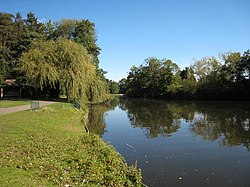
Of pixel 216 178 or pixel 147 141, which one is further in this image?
pixel 147 141

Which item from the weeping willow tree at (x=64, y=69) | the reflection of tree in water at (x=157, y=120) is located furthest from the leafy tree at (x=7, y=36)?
the reflection of tree in water at (x=157, y=120)

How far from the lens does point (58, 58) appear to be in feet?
93.5

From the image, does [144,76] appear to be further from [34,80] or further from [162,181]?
[162,181]

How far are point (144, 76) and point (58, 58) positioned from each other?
5323cm

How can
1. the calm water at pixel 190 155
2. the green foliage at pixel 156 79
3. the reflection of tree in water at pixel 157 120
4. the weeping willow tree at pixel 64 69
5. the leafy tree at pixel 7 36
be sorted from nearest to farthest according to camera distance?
the calm water at pixel 190 155 → the reflection of tree in water at pixel 157 120 → the weeping willow tree at pixel 64 69 → the leafy tree at pixel 7 36 → the green foliage at pixel 156 79

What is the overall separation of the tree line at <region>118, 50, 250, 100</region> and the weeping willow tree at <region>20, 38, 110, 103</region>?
118ft

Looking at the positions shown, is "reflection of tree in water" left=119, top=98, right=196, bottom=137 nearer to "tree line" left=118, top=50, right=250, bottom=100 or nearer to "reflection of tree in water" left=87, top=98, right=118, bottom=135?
"reflection of tree in water" left=87, top=98, right=118, bottom=135

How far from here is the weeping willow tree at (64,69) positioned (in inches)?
1051

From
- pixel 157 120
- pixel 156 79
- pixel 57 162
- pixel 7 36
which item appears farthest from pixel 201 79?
pixel 57 162

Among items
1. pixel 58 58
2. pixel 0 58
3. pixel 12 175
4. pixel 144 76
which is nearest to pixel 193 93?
pixel 144 76

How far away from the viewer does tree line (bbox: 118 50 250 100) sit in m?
50.8

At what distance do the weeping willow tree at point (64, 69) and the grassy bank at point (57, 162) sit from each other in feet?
52.3

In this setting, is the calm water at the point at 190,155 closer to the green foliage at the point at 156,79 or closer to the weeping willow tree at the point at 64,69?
the weeping willow tree at the point at 64,69

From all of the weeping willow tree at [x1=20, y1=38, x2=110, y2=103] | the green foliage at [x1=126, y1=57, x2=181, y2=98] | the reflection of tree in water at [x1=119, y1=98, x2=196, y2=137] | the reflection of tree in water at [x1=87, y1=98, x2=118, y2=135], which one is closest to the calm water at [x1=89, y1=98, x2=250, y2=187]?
the reflection of tree in water at [x1=119, y1=98, x2=196, y2=137]
